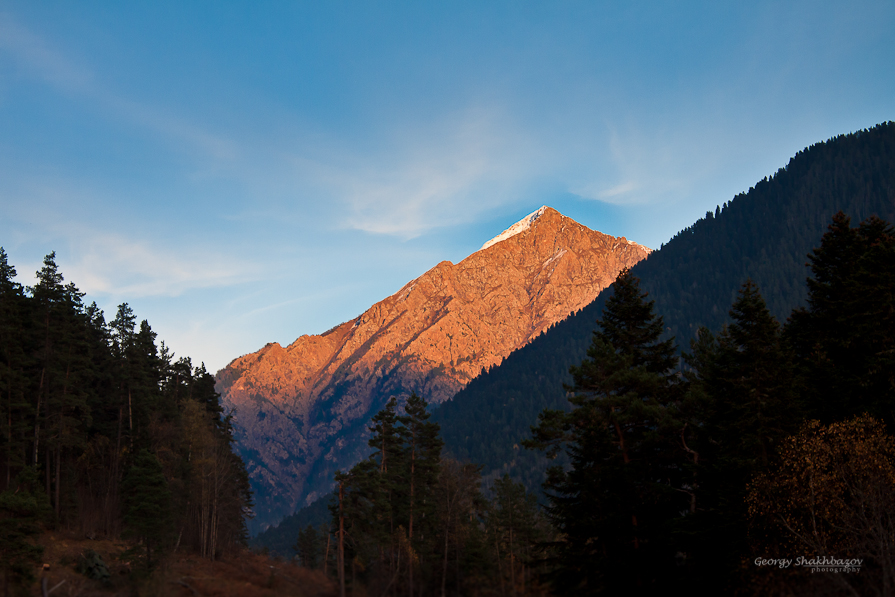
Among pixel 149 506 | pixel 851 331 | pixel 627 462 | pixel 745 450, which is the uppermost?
pixel 851 331

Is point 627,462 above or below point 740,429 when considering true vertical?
below

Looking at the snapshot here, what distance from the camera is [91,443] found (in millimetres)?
50688

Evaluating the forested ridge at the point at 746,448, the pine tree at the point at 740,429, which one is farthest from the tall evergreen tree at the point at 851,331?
the pine tree at the point at 740,429

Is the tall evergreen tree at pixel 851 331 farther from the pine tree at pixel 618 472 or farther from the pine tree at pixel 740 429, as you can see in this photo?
the pine tree at pixel 618 472

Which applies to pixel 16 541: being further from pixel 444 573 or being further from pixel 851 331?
pixel 851 331

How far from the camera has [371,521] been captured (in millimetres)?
52969

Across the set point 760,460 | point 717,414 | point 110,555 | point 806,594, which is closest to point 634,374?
point 717,414

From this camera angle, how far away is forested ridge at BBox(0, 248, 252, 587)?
129 feet

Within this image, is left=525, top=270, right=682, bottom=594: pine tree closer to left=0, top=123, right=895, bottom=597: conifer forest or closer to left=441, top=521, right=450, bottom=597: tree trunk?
left=0, top=123, right=895, bottom=597: conifer forest

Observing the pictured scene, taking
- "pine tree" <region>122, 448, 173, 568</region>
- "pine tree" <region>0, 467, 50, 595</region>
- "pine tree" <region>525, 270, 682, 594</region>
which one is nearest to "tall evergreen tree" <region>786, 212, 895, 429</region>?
"pine tree" <region>525, 270, 682, 594</region>

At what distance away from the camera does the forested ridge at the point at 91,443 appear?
39.3 metres

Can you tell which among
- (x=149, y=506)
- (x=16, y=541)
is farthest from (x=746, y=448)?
(x=149, y=506)

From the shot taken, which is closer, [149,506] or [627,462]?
[627,462]

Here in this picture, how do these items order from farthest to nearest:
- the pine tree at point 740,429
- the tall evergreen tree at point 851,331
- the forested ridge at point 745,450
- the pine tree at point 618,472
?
the pine tree at point 618,472
the tall evergreen tree at point 851,331
the pine tree at point 740,429
the forested ridge at point 745,450
